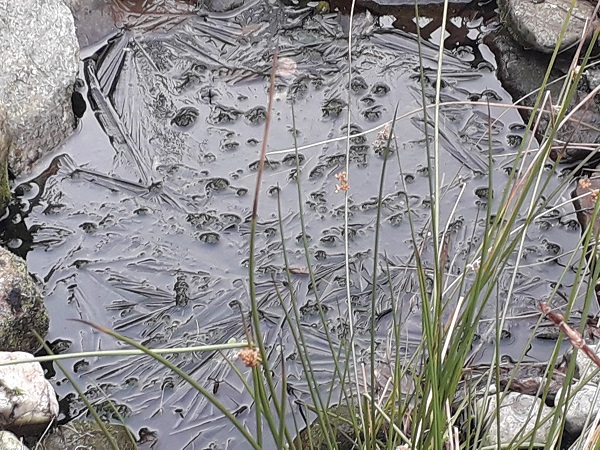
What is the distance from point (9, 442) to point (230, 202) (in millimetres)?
1347

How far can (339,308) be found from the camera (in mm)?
2633

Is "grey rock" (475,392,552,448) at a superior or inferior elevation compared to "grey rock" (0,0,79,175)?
inferior

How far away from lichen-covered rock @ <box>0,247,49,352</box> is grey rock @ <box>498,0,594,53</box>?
2.60 meters

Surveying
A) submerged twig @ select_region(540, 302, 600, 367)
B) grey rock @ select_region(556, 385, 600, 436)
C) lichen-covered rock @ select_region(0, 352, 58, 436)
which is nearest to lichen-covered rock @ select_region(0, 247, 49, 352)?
lichen-covered rock @ select_region(0, 352, 58, 436)

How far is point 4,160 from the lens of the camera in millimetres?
2816

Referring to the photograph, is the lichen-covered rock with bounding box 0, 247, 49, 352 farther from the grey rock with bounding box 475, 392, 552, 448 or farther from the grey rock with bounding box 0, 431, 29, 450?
the grey rock with bounding box 475, 392, 552, 448

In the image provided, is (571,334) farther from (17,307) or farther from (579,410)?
(17,307)

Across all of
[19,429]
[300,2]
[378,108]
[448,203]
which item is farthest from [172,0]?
[19,429]

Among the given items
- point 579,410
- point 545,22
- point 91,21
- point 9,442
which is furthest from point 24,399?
point 545,22

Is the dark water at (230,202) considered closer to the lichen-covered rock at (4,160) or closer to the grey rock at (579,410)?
the lichen-covered rock at (4,160)

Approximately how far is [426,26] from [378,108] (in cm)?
78

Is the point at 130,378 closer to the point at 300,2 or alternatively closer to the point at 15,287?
the point at 15,287

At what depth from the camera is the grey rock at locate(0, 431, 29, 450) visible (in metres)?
1.90

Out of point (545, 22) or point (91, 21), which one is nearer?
point (545, 22)
